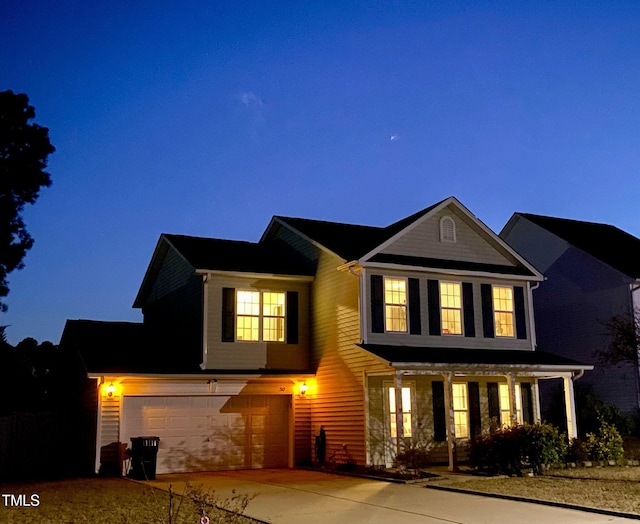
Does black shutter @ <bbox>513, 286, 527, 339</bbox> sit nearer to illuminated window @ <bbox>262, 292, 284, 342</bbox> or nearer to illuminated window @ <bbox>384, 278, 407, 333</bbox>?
illuminated window @ <bbox>384, 278, 407, 333</bbox>

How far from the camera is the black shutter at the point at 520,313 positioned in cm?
2252

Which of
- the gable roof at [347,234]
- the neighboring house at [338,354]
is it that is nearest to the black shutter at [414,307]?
the neighboring house at [338,354]

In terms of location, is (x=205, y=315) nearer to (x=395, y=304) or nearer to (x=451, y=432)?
(x=395, y=304)

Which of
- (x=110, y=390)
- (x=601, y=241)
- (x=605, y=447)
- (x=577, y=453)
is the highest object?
(x=601, y=241)

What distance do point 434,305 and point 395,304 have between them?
126cm

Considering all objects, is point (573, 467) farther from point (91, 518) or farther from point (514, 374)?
point (91, 518)

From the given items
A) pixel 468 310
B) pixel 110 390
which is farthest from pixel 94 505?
pixel 468 310

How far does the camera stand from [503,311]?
2245cm

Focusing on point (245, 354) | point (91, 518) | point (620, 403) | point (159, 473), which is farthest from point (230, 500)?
point (620, 403)

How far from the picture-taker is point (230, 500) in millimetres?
13320

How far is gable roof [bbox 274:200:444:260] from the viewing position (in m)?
21.1

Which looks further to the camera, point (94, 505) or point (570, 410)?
point (570, 410)

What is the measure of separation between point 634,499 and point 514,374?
747 centimetres

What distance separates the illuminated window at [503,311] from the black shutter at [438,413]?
269 cm
